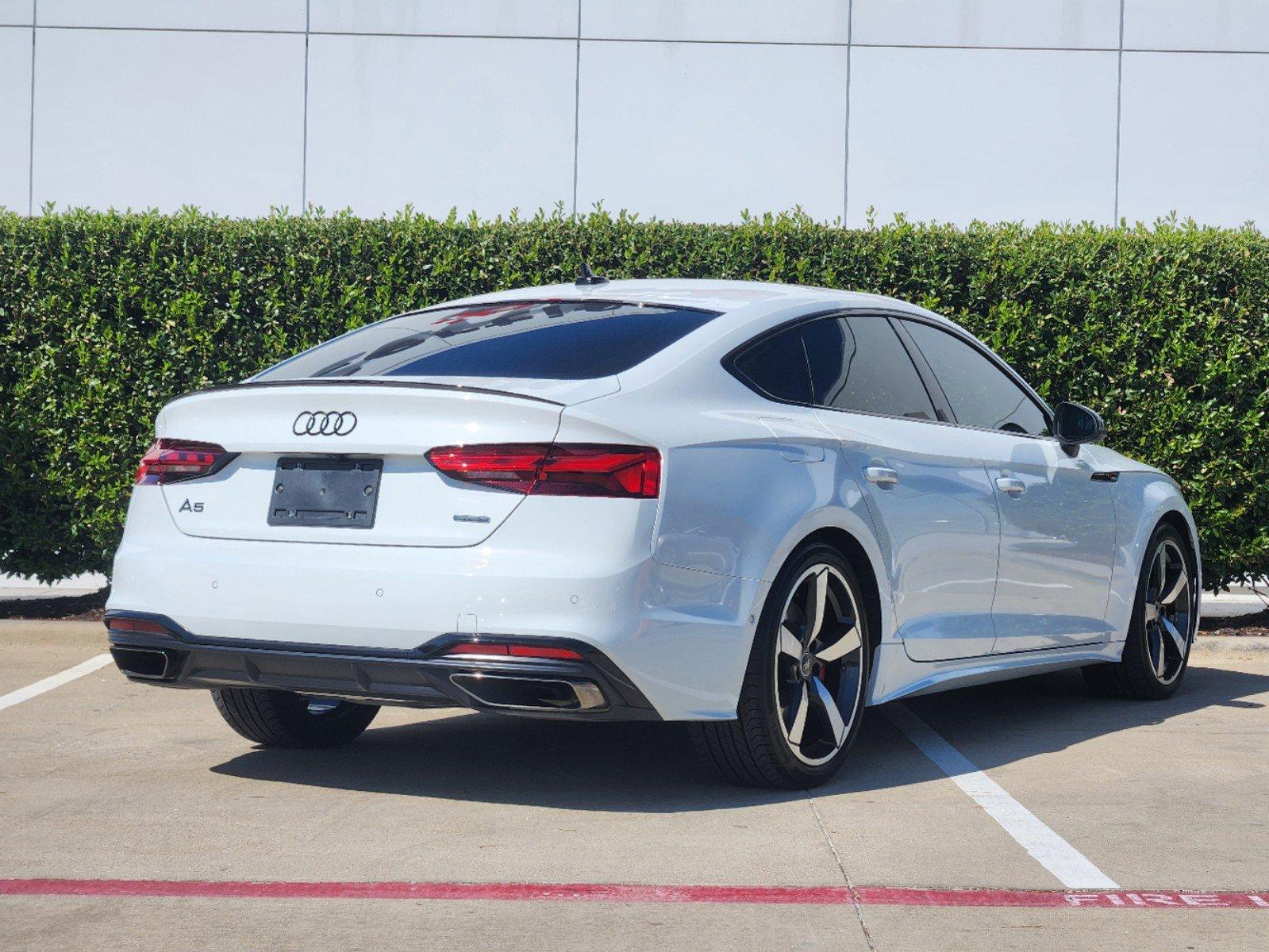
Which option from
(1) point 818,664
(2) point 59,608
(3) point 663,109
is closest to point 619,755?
(1) point 818,664

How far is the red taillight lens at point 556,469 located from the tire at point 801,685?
0.71m

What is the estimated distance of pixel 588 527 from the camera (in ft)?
14.8

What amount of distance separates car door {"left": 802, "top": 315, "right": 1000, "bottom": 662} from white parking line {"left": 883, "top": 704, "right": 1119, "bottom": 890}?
39cm

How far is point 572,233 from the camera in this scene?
31.9 ft

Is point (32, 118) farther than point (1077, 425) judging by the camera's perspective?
Yes

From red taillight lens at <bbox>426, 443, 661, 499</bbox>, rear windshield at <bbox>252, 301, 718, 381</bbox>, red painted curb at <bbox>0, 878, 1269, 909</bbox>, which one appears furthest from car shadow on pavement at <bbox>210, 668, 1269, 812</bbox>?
rear windshield at <bbox>252, 301, 718, 381</bbox>

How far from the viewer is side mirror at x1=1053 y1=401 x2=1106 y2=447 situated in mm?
6750

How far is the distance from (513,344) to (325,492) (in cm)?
84

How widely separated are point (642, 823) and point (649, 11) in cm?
939

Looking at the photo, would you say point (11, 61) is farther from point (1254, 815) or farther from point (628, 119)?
point (1254, 815)

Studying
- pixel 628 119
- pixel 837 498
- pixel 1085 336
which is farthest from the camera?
pixel 628 119

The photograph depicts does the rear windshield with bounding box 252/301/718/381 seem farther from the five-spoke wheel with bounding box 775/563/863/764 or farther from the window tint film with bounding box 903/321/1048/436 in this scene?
→ the window tint film with bounding box 903/321/1048/436

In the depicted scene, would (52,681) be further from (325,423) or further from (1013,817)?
(1013,817)

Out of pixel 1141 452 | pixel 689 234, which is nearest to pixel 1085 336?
pixel 1141 452
